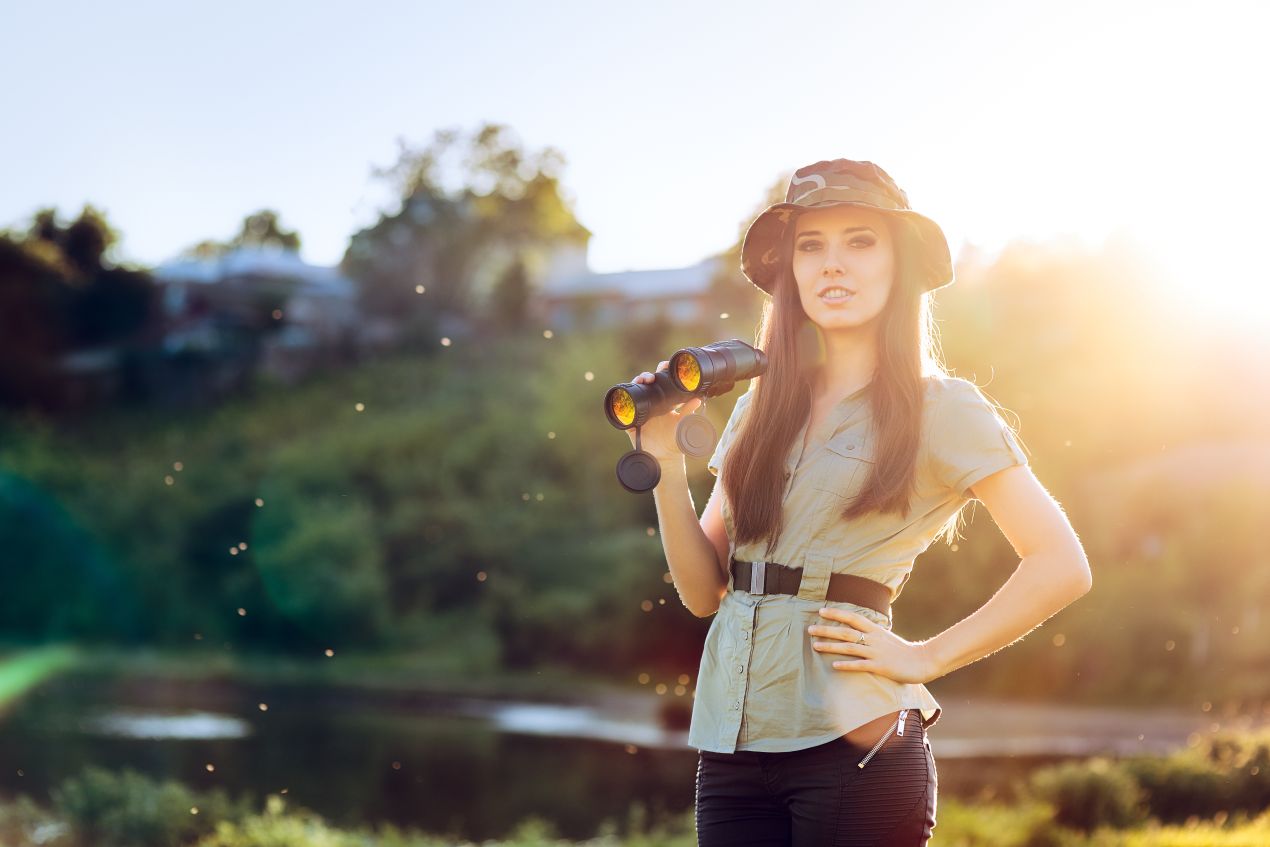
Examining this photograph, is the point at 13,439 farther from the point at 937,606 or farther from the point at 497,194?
Result: the point at 937,606

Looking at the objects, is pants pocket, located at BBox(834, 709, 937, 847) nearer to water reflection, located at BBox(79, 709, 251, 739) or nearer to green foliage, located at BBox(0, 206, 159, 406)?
water reflection, located at BBox(79, 709, 251, 739)

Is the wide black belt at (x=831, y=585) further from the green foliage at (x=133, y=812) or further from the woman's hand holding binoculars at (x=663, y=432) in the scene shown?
the green foliage at (x=133, y=812)

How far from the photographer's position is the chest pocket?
1.62 metres

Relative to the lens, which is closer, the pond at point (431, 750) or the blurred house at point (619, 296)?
the pond at point (431, 750)

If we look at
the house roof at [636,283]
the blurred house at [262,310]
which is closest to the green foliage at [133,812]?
the house roof at [636,283]

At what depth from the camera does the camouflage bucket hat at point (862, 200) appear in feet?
5.55

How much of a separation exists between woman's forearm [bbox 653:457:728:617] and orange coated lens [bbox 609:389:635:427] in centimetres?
10

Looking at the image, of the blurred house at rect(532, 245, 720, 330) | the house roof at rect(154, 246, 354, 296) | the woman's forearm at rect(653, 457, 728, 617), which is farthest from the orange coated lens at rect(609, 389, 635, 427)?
the house roof at rect(154, 246, 354, 296)

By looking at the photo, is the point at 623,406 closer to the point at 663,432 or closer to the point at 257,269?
the point at 663,432

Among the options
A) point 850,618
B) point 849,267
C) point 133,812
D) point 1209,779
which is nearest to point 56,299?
point 133,812

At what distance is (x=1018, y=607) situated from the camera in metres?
1.56

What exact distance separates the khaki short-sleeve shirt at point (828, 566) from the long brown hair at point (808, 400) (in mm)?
20

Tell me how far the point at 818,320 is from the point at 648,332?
53.5 ft

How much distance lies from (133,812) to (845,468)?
490 cm
